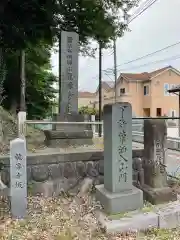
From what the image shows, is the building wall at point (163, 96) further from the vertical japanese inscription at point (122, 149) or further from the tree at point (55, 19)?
the vertical japanese inscription at point (122, 149)

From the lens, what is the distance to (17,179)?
3287mm

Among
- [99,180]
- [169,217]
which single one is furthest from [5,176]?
[169,217]

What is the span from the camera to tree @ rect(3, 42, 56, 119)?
1307cm

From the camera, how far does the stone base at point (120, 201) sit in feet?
11.4

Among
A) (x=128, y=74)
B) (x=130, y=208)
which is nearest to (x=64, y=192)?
(x=130, y=208)

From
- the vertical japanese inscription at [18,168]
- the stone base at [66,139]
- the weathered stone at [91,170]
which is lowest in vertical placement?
the weathered stone at [91,170]

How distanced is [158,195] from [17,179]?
210cm

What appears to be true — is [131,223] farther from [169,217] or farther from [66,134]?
[66,134]

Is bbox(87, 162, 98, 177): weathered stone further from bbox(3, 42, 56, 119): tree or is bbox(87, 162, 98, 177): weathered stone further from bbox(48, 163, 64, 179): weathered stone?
bbox(3, 42, 56, 119): tree

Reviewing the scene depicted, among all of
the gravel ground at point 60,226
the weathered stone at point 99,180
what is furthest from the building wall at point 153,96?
the gravel ground at point 60,226

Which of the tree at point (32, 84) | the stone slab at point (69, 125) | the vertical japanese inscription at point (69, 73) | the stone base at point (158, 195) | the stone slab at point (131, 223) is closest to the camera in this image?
the stone slab at point (131, 223)

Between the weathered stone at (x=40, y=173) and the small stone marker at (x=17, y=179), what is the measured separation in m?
0.82

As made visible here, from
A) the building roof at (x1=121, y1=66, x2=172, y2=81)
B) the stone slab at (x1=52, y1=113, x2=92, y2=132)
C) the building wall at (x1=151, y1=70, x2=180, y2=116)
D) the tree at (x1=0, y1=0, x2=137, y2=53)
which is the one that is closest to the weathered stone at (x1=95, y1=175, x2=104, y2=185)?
the stone slab at (x1=52, y1=113, x2=92, y2=132)

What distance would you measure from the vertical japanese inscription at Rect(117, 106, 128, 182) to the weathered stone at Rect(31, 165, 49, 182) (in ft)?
A: 4.24
